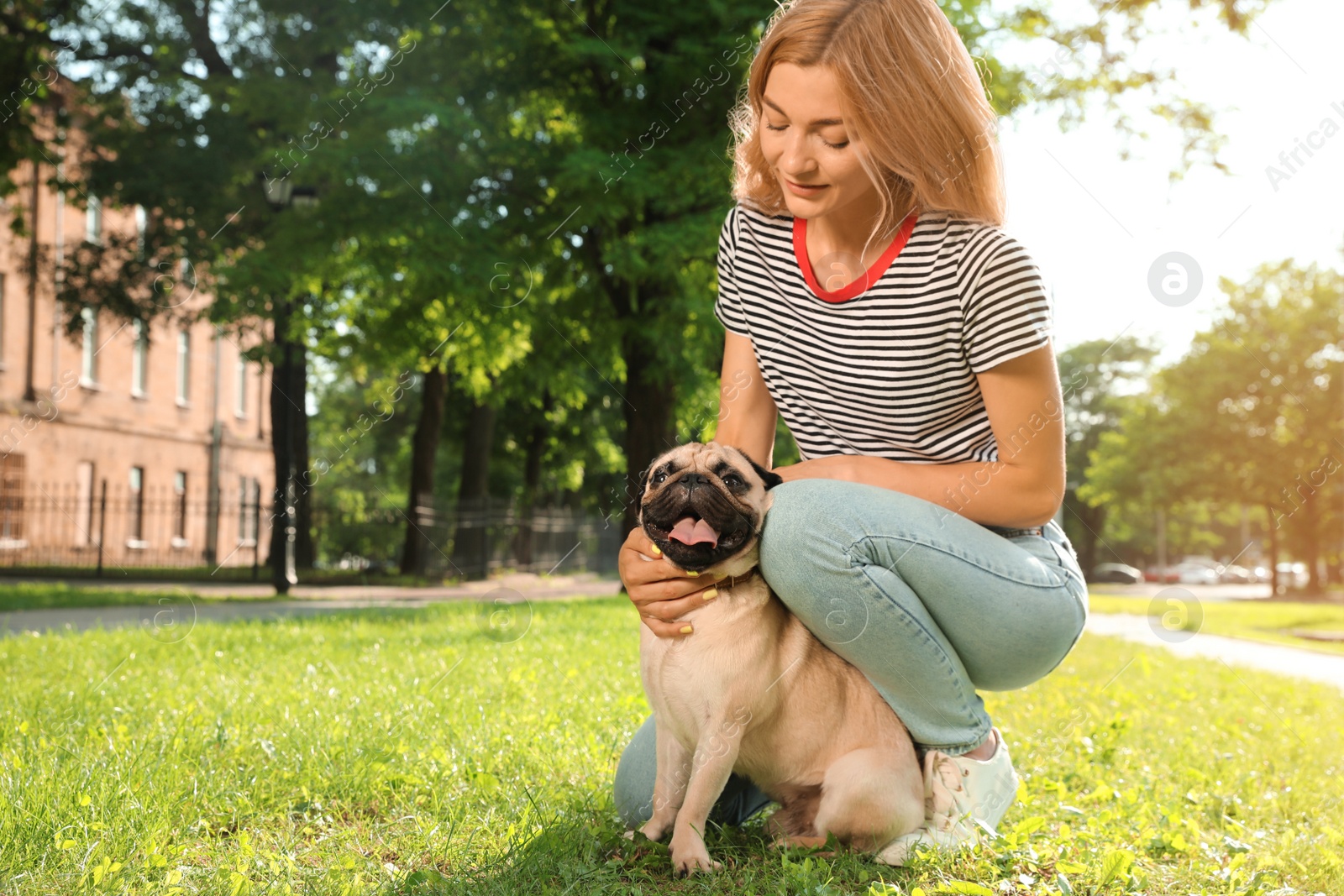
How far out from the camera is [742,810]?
9.86 feet

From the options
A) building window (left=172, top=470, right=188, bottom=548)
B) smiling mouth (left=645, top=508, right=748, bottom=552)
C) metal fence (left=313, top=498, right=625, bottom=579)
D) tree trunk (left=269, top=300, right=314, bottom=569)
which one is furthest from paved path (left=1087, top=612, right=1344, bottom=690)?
building window (left=172, top=470, right=188, bottom=548)

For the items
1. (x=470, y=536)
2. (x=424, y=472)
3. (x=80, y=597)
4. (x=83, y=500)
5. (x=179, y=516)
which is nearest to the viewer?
(x=80, y=597)

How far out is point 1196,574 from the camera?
63.2 m

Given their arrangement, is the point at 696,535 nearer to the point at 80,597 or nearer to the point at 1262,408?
the point at 80,597

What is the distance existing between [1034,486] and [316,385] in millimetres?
41585

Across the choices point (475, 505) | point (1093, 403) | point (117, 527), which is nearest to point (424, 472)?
point (475, 505)

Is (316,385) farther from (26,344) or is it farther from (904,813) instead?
(904,813)

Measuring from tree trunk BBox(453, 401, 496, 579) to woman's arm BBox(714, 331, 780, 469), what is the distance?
17856 mm

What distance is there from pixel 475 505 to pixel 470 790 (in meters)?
19.0

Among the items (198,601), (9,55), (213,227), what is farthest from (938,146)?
(9,55)

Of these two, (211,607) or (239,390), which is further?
(239,390)

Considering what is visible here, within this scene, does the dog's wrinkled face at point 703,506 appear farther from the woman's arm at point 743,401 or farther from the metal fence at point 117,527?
the metal fence at point 117,527

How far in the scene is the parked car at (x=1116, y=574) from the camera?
56375 millimetres

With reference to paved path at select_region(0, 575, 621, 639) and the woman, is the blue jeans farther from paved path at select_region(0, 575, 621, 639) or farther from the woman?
paved path at select_region(0, 575, 621, 639)
